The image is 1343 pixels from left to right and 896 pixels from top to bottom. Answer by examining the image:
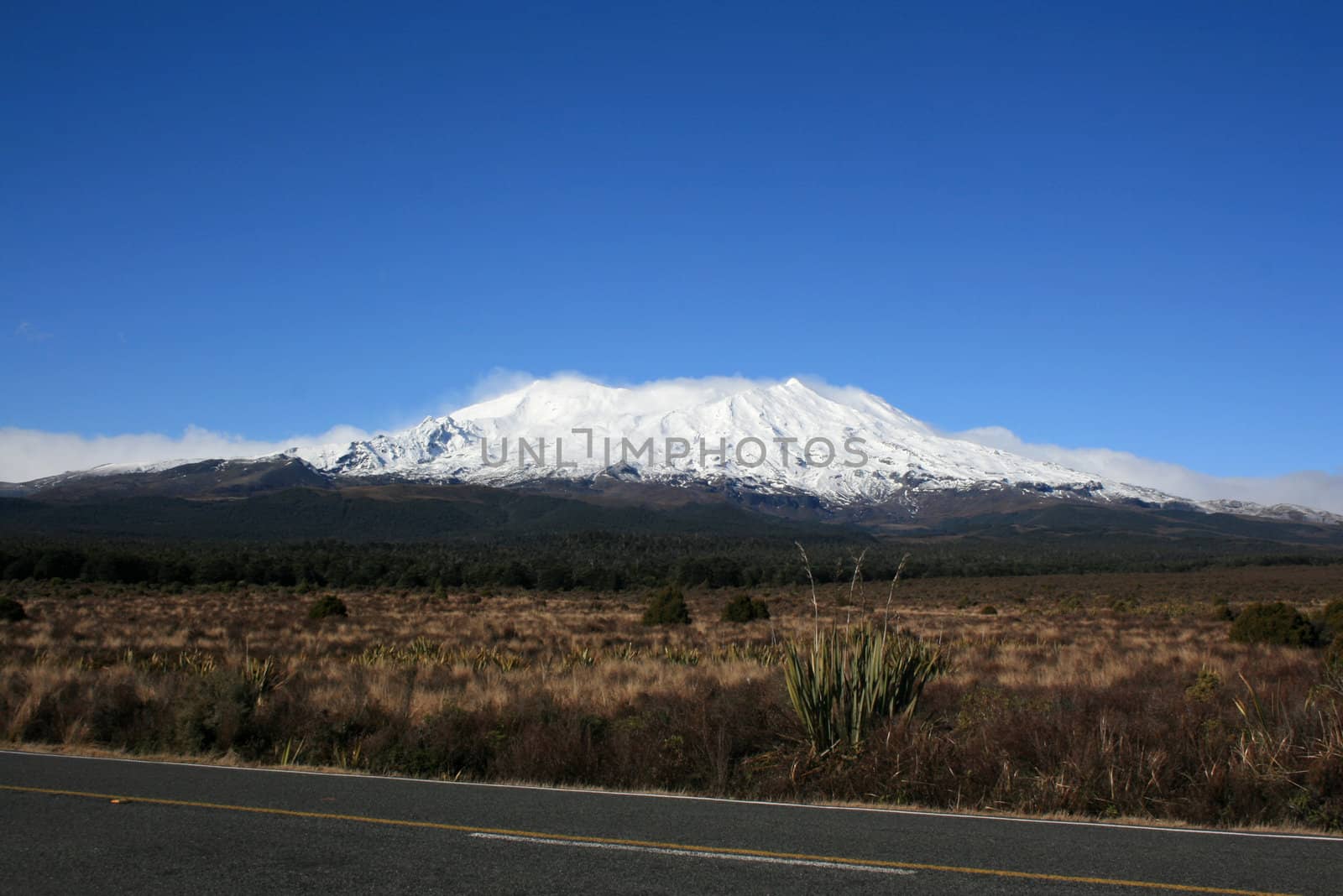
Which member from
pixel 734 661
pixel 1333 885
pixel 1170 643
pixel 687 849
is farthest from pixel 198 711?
pixel 1170 643

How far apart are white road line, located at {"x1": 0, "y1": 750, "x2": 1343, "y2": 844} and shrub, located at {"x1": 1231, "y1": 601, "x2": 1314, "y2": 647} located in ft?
54.0

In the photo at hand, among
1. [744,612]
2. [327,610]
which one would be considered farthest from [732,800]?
[327,610]

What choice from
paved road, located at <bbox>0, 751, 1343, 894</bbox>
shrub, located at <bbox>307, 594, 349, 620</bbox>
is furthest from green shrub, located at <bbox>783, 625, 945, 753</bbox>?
shrub, located at <bbox>307, 594, 349, 620</bbox>

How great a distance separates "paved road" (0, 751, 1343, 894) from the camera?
241 inches

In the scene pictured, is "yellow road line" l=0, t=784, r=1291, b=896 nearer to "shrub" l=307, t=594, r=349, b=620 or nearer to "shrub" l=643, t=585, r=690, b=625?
"shrub" l=643, t=585, r=690, b=625

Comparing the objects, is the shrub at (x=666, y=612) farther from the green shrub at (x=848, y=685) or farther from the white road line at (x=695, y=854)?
the white road line at (x=695, y=854)

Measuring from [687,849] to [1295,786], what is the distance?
515cm

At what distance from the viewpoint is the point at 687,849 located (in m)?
6.93

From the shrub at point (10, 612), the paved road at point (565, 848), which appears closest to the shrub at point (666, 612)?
the shrub at point (10, 612)

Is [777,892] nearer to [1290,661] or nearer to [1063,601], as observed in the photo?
[1290,661]

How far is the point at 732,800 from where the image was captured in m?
8.97

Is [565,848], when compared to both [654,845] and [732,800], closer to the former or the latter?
[654,845]

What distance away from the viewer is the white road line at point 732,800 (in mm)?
7656

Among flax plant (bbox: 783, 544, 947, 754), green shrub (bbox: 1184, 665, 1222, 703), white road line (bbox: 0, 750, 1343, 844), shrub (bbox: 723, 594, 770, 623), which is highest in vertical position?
flax plant (bbox: 783, 544, 947, 754)
